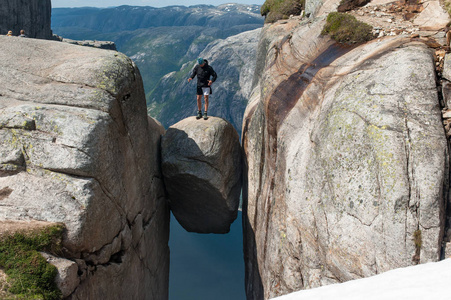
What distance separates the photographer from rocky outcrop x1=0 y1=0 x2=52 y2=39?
86.8 m

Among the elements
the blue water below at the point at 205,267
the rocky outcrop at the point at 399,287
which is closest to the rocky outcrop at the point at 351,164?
the rocky outcrop at the point at 399,287

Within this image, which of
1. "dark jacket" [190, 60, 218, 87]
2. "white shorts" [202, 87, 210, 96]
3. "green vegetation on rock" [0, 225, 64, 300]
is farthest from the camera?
"white shorts" [202, 87, 210, 96]

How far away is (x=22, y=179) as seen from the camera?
38.7 feet

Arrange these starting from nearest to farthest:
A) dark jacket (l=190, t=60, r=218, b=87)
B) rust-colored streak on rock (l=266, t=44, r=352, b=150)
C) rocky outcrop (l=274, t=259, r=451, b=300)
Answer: rocky outcrop (l=274, t=259, r=451, b=300) < rust-colored streak on rock (l=266, t=44, r=352, b=150) < dark jacket (l=190, t=60, r=218, b=87)

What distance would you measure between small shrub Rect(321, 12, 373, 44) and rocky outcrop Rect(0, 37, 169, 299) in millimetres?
9655

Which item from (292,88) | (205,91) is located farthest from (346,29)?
(205,91)

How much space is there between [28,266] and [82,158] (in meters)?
3.92

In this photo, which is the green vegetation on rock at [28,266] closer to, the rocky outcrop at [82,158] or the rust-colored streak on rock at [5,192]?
the rocky outcrop at [82,158]

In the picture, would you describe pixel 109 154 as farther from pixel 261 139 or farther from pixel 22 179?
pixel 261 139

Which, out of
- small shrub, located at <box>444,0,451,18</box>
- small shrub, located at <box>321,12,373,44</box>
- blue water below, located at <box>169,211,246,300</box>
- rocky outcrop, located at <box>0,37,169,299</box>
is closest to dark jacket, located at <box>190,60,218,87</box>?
rocky outcrop, located at <box>0,37,169,299</box>

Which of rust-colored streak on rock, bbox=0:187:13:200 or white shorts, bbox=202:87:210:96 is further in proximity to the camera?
white shorts, bbox=202:87:210:96

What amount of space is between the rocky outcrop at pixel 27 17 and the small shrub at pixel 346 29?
9275cm

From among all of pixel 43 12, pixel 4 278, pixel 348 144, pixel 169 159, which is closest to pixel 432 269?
pixel 348 144

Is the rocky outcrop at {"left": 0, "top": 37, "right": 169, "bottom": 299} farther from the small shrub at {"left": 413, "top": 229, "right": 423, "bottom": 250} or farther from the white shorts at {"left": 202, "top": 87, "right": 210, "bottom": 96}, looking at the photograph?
the small shrub at {"left": 413, "top": 229, "right": 423, "bottom": 250}
